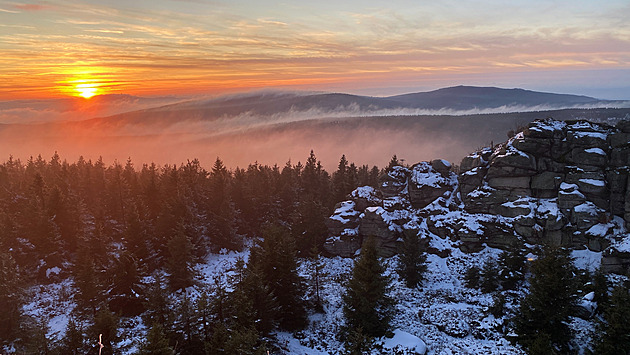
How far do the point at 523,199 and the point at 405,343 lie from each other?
2914 centimetres

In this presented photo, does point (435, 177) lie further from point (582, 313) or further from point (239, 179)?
point (239, 179)

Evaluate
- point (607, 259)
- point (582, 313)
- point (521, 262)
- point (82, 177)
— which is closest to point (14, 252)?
point (82, 177)

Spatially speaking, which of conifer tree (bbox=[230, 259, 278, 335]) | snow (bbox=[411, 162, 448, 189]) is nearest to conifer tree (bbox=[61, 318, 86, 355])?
conifer tree (bbox=[230, 259, 278, 335])

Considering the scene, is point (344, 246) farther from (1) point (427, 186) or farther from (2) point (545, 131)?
(2) point (545, 131)

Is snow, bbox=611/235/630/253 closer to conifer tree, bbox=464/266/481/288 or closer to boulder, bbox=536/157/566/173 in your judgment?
boulder, bbox=536/157/566/173

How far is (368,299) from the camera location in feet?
109

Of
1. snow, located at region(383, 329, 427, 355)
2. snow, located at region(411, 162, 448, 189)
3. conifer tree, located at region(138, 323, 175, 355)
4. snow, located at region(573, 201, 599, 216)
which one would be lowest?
snow, located at region(383, 329, 427, 355)

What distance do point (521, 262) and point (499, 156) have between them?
16490mm

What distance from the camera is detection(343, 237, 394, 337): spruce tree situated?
107 ft

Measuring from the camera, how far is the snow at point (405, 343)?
102ft

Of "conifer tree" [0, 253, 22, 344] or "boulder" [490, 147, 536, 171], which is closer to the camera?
"conifer tree" [0, 253, 22, 344]

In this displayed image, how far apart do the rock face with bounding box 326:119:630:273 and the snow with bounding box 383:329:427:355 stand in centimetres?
1954

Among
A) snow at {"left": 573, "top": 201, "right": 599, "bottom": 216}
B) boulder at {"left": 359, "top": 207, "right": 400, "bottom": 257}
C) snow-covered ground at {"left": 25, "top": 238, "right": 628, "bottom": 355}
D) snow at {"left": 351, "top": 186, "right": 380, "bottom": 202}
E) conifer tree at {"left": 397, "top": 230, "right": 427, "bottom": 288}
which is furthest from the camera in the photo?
snow at {"left": 351, "top": 186, "right": 380, "bottom": 202}

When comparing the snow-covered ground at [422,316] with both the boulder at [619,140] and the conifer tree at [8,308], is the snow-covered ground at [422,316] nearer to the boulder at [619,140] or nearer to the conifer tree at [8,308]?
the conifer tree at [8,308]
